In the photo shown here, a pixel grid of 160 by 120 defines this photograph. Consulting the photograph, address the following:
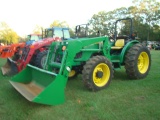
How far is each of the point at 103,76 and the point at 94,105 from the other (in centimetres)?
137

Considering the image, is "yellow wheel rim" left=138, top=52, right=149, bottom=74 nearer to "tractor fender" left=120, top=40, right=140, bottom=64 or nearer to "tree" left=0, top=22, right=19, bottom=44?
"tractor fender" left=120, top=40, right=140, bottom=64

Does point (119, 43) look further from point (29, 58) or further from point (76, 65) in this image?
point (29, 58)

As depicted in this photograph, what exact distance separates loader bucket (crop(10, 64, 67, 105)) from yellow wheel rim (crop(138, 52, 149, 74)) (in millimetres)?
3224

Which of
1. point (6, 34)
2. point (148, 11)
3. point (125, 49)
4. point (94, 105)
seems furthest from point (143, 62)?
point (6, 34)

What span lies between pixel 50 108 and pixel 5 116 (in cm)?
82

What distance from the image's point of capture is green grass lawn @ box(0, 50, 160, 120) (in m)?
3.49

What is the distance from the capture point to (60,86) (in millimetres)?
4000

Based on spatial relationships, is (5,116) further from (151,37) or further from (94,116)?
(151,37)

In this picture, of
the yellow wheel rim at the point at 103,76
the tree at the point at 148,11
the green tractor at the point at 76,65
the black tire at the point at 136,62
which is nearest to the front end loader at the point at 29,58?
the green tractor at the point at 76,65

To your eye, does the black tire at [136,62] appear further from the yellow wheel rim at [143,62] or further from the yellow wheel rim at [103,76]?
the yellow wheel rim at [103,76]

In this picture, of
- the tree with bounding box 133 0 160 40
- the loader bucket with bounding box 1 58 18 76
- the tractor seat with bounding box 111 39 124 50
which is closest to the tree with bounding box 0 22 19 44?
the tree with bounding box 133 0 160 40

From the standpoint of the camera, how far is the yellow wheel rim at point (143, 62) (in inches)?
255

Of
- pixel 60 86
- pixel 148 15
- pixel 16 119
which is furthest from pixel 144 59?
pixel 148 15

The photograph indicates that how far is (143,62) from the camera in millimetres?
6629
